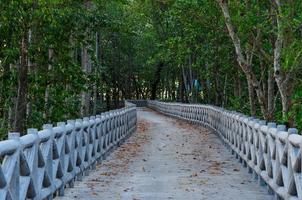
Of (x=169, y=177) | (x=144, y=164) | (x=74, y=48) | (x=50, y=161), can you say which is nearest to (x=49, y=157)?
(x=50, y=161)

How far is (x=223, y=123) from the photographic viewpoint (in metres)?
22.2

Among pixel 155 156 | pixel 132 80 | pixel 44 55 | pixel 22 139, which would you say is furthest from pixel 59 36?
pixel 132 80

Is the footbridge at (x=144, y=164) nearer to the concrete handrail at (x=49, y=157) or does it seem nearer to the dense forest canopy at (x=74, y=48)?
the concrete handrail at (x=49, y=157)

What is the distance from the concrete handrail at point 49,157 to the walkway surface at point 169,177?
401mm

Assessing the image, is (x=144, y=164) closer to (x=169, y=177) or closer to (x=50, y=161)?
(x=169, y=177)

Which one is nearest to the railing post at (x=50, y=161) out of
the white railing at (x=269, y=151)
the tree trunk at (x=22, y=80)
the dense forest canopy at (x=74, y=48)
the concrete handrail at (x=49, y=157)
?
the concrete handrail at (x=49, y=157)

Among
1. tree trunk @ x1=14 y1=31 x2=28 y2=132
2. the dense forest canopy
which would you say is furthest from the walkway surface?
tree trunk @ x1=14 y1=31 x2=28 y2=132

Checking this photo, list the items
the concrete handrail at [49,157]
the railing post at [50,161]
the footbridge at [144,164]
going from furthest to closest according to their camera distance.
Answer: the railing post at [50,161]
the footbridge at [144,164]
the concrete handrail at [49,157]

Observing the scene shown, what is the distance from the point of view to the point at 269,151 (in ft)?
35.2

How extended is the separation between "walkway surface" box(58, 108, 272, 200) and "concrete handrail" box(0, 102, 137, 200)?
1.32 feet

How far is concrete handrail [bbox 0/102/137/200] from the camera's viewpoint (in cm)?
675

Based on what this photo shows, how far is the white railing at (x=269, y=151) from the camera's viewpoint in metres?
8.15

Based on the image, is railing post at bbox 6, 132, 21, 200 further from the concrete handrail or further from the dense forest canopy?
the dense forest canopy

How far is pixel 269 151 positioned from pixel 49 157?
13.1ft
